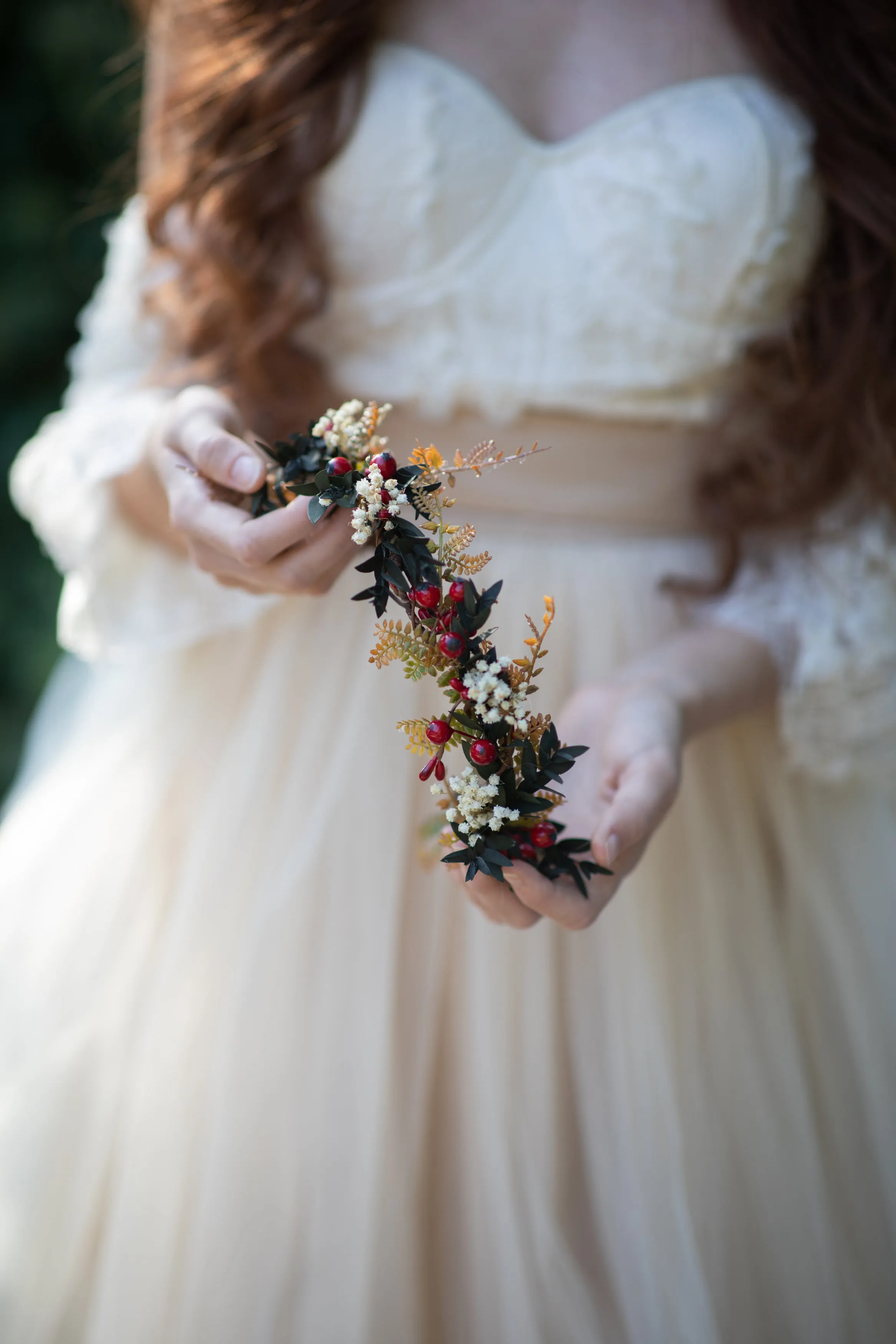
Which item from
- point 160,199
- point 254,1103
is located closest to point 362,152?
point 160,199

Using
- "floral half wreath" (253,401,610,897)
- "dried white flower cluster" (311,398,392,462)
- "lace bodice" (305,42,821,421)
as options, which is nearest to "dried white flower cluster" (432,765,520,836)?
"floral half wreath" (253,401,610,897)

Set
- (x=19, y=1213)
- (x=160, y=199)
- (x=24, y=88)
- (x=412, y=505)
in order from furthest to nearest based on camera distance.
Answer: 1. (x=24, y=88)
2. (x=160, y=199)
3. (x=19, y=1213)
4. (x=412, y=505)

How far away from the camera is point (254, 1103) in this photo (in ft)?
2.91

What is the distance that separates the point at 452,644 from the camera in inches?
23.3

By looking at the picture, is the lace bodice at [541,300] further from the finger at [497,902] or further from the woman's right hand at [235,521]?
the finger at [497,902]

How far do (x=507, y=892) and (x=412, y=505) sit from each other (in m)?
0.28

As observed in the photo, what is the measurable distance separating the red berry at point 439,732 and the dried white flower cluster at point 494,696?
0.02 m

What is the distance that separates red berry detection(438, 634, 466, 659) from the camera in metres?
0.59

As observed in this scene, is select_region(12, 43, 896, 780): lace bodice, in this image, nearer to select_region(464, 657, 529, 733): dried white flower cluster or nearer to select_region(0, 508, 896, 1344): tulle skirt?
select_region(0, 508, 896, 1344): tulle skirt

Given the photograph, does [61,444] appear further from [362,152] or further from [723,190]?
[723,190]

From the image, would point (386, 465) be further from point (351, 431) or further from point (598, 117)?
point (598, 117)

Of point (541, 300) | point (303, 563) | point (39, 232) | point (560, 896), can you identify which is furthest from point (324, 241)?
point (39, 232)

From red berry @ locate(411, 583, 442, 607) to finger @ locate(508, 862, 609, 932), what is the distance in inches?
7.1

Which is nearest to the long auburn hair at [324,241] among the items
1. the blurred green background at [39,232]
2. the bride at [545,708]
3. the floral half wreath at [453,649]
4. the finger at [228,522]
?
the bride at [545,708]
